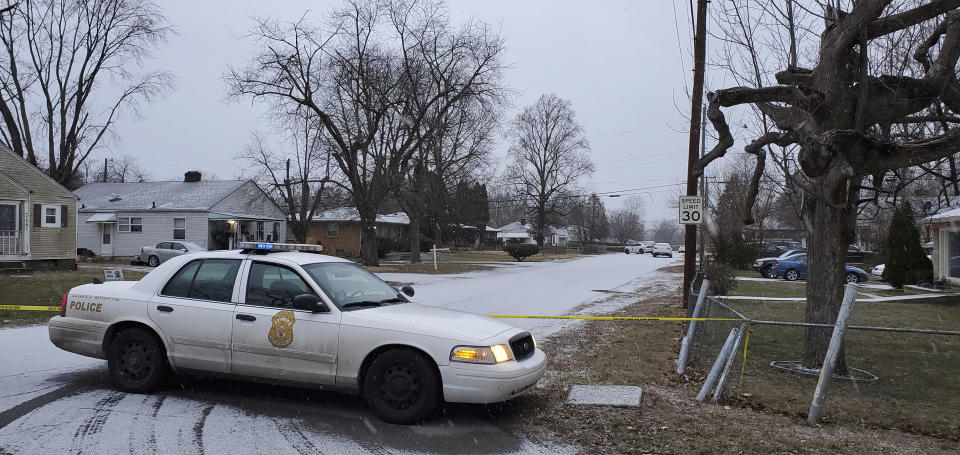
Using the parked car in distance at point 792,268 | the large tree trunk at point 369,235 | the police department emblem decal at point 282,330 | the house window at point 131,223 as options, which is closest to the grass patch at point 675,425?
the police department emblem decal at point 282,330

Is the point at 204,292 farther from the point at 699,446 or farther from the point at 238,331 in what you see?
the point at 699,446

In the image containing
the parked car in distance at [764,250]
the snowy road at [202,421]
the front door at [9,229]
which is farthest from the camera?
the parked car in distance at [764,250]

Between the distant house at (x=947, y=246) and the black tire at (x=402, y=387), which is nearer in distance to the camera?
the black tire at (x=402, y=387)

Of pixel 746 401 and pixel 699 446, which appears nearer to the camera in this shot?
pixel 699 446

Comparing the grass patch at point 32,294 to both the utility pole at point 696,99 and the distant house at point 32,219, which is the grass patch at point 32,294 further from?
the utility pole at point 696,99

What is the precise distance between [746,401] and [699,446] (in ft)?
6.27

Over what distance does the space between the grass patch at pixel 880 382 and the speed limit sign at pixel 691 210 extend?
2.55 meters

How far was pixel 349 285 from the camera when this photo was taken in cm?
624

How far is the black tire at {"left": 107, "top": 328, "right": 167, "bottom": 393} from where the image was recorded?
20.0 ft

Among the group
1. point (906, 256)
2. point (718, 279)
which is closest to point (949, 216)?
point (906, 256)

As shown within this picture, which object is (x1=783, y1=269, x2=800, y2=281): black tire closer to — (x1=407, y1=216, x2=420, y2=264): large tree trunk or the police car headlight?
(x1=407, y1=216, x2=420, y2=264): large tree trunk

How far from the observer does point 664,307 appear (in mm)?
15820

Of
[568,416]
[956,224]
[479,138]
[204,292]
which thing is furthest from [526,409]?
Result: [479,138]

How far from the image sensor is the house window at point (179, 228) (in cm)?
3575
